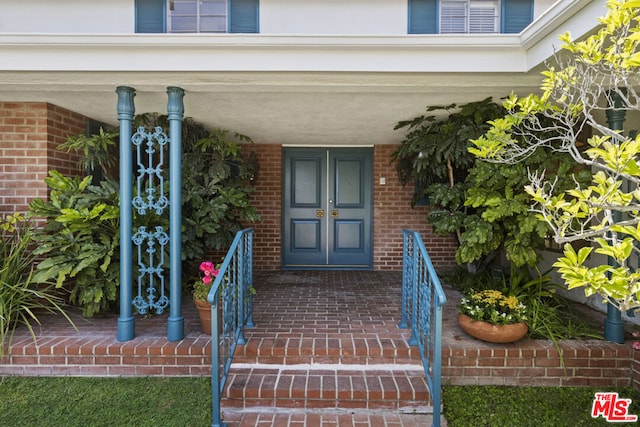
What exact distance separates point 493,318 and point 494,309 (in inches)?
4.6

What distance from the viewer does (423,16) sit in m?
3.78

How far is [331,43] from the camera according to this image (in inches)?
103

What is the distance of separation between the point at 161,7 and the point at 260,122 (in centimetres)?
157

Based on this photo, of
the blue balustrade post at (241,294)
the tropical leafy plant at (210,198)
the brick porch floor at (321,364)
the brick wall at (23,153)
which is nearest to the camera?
the brick porch floor at (321,364)

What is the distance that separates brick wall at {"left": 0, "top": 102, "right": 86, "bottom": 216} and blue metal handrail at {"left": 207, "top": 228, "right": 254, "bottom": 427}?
225cm

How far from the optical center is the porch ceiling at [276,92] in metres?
2.85

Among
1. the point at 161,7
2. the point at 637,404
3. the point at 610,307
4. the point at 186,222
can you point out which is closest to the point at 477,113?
the point at 610,307

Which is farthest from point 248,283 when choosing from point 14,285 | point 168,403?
point 14,285

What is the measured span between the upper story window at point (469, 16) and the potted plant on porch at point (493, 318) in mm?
2845

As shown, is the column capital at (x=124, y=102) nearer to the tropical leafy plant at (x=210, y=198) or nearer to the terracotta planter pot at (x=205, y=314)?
the tropical leafy plant at (x=210, y=198)

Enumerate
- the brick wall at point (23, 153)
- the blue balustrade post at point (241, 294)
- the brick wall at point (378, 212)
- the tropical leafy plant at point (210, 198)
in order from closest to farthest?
1. the blue balustrade post at point (241, 294)
2. the brick wall at point (23, 153)
3. the tropical leafy plant at point (210, 198)
4. the brick wall at point (378, 212)

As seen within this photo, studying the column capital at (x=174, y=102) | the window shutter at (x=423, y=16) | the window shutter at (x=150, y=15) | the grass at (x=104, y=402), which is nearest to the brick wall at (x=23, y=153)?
the window shutter at (x=150, y=15)

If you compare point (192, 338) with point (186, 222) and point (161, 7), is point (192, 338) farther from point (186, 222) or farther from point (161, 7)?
point (161, 7)

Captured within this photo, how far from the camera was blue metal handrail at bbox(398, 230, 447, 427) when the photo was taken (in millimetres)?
2172
